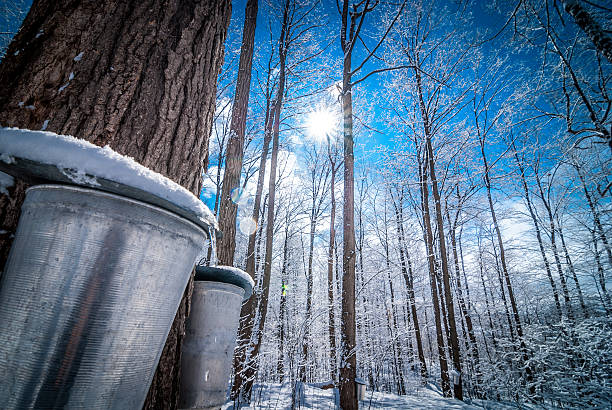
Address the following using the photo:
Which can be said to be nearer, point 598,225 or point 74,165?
point 74,165

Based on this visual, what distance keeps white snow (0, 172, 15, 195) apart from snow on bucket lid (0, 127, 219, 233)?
0.27 metres

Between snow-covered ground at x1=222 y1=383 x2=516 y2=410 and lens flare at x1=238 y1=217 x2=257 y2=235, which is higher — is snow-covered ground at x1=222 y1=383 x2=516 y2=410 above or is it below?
below

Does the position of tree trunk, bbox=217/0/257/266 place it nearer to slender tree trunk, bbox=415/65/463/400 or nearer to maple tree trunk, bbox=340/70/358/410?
maple tree trunk, bbox=340/70/358/410

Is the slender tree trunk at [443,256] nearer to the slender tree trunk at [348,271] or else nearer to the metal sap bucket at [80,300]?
the slender tree trunk at [348,271]

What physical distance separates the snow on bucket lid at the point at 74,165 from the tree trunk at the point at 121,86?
1.13ft

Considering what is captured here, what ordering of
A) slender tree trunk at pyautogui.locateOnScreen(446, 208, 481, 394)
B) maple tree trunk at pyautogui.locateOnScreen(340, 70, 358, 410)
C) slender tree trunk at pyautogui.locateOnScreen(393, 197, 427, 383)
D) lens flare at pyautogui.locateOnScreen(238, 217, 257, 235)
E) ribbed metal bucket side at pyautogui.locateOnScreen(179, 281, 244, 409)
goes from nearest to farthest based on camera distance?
ribbed metal bucket side at pyautogui.locateOnScreen(179, 281, 244, 409) → maple tree trunk at pyautogui.locateOnScreen(340, 70, 358, 410) → lens flare at pyautogui.locateOnScreen(238, 217, 257, 235) → slender tree trunk at pyautogui.locateOnScreen(446, 208, 481, 394) → slender tree trunk at pyautogui.locateOnScreen(393, 197, 427, 383)

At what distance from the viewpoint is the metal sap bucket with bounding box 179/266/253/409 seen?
1137mm

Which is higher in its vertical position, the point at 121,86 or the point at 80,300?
the point at 121,86

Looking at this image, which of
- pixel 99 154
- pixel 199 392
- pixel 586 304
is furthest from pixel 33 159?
pixel 586 304

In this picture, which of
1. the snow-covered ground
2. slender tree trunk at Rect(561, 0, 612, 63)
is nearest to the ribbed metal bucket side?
the snow-covered ground

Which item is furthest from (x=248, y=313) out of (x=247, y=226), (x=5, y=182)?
(x=5, y=182)

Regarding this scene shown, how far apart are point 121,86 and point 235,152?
3.83 metres

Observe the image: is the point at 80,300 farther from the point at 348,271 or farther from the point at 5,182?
the point at 348,271

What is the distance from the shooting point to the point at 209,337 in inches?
46.3
